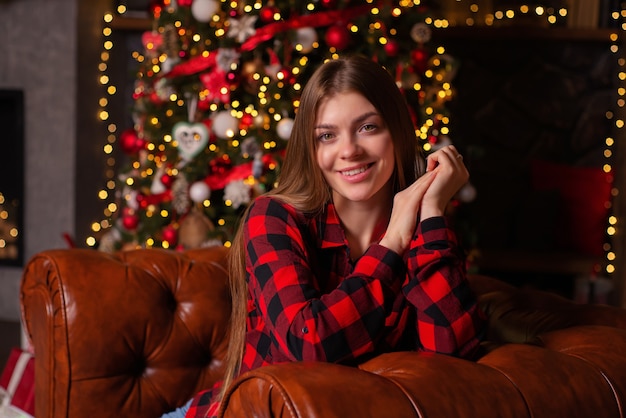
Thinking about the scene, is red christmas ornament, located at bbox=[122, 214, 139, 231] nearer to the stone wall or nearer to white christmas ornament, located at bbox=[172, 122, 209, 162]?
white christmas ornament, located at bbox=[172, 122, 209, 162]

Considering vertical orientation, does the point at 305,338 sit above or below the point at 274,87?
below

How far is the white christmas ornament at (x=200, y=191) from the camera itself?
144 inches

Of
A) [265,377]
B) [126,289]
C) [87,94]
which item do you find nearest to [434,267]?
[265,377]

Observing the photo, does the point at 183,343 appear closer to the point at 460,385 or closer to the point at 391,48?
the point at 460,385

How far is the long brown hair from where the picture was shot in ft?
5.42

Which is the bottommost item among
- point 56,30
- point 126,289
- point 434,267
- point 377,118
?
point 126,289

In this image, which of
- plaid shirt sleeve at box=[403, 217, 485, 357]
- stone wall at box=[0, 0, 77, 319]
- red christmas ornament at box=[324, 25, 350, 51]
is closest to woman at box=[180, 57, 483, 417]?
plaid shirt sleeve at box=[403, 217, 485, 357]

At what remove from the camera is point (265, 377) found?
1092mm

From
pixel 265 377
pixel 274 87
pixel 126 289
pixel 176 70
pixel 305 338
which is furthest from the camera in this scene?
pixel 176 70

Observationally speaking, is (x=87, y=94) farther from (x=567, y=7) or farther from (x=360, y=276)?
(x=360, y=276)

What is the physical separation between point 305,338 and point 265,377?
1.03 ft

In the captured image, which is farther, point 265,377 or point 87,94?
point 87,94

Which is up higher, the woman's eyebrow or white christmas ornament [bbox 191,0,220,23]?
white christmas ornament [bbox 191,0,220,23]

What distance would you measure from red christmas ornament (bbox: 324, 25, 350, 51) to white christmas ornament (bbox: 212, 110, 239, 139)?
574mm
